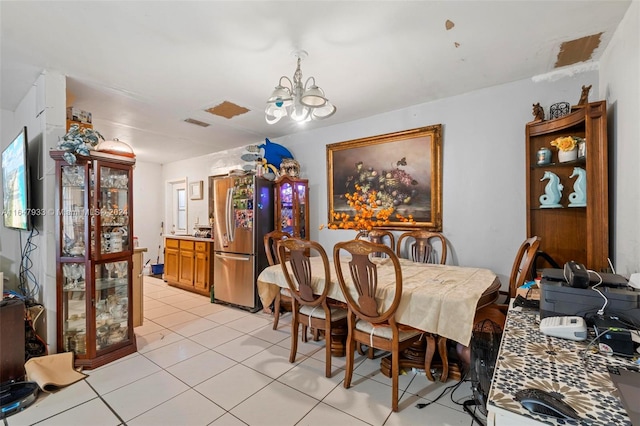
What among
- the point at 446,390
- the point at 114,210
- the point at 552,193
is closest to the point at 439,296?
the point at 446,390

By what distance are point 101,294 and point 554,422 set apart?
10.7 ft

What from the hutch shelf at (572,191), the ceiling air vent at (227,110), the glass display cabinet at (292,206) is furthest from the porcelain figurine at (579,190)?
the ceiling air vent at (227,110)

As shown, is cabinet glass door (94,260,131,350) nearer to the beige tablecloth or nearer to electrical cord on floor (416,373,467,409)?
the beige tablecloth

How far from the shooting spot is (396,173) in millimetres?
3396

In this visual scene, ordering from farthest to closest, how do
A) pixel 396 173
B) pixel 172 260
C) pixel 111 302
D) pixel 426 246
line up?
pixel 172 260, pixel 396 173, pixel 426 246, pixel 111 302

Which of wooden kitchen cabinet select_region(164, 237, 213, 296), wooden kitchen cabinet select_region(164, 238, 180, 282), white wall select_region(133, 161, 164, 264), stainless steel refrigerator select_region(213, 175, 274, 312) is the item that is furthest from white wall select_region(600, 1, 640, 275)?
white wall select_region(133, 161, 164, 264)

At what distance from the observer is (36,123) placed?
264 centimetres

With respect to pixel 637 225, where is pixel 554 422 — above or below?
below

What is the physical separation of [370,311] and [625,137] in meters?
2.00

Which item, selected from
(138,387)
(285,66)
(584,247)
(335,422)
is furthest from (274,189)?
(584,247)

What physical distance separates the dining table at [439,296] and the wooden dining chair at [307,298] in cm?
7

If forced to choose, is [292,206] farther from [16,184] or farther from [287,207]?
[16,184]

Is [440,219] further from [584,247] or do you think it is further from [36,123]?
[36,123]

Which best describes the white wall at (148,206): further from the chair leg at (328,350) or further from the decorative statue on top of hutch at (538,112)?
the decorative statue on top of hutch at (538,112)
